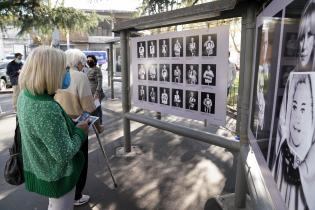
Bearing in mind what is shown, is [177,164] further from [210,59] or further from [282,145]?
[282,145]

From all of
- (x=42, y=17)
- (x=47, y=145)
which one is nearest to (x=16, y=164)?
(x=47, y=145)

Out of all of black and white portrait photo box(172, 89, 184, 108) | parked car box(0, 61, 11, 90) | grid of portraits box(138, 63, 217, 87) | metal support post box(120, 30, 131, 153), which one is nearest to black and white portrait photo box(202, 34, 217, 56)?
grid of portraits box(138, 63, 217, 87)

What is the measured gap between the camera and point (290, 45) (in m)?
1.20

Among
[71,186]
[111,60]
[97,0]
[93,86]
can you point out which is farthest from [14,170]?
[111,60]

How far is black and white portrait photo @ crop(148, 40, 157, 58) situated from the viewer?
3.63 metres

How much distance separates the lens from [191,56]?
303 centimetres

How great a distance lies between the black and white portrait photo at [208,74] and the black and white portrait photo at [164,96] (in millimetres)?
667

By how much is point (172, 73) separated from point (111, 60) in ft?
23.6

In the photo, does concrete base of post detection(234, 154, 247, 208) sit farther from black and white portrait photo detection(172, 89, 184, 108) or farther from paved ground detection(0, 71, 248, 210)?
black and white portrait photo detection(172, 89, 184, 108)

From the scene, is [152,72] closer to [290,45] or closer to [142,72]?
[142,72]

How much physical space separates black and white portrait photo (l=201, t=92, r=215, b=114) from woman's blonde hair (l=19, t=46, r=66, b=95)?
61.8 inches

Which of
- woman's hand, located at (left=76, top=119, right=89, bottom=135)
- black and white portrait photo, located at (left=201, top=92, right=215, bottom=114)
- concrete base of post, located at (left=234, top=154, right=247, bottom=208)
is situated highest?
black and white portrait photo, located at (left=201, top=92, right=215, bottom=114)

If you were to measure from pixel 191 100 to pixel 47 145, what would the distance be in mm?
1761

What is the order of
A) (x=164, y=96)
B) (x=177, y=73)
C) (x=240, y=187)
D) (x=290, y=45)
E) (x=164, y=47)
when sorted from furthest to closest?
1. (x=164, y=96)
2. (x=164, y=47)
3. (x=177, y=73)
4. (x=240, y=187)
5. (x=290, y=45)
